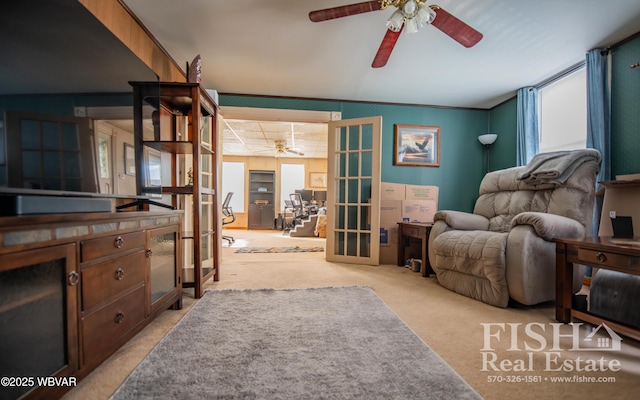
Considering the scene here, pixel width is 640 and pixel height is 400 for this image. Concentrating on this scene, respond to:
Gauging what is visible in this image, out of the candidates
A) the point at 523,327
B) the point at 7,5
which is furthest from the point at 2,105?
the point at 523,327

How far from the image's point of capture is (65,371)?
95 cm

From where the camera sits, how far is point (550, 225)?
6.03 ft

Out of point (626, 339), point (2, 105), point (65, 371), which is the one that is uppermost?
point (2, 105)

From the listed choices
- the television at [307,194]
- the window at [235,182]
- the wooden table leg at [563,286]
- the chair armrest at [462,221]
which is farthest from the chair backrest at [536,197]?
the window at [235,182]

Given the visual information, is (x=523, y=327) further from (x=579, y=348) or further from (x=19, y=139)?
(x=19, y=139)

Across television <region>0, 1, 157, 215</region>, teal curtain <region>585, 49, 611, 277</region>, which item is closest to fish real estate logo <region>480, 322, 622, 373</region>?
teal curtain <region>585, 49, 611, 277</region>

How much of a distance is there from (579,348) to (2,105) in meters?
2.77

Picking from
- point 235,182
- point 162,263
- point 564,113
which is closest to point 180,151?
point 162,263

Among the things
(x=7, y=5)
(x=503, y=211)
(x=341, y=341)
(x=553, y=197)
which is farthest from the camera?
(x=503, y=211)

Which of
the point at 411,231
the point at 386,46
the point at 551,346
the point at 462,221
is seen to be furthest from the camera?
the point at 411,231

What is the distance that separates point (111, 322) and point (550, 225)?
2641mm

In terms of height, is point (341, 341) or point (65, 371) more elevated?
point (65, 371)

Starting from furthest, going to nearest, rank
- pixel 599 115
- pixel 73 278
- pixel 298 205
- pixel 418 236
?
1. pixel 298 205
2. pixel 418 236
3. pixel 599 115
4. pixel 73 278

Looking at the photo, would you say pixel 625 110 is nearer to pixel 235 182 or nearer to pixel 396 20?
pixel 396 20
